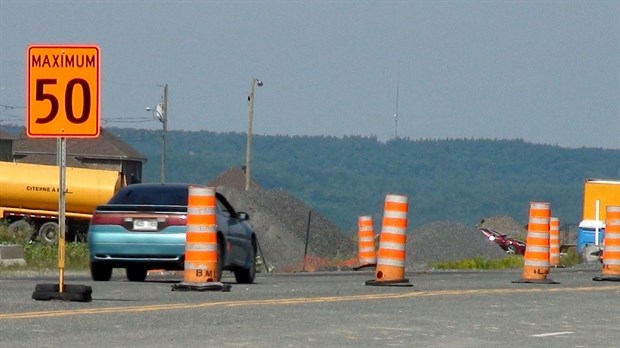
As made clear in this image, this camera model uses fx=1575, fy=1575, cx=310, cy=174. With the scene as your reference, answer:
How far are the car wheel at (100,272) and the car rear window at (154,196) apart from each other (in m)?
0.92

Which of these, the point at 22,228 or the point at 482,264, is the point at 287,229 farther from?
the point at 22,228

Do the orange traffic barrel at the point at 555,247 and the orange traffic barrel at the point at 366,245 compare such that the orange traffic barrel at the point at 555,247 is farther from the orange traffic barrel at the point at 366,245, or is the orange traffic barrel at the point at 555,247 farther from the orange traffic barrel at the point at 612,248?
the orange traffic barrel at the point at 612,248

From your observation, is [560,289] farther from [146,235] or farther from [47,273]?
[47,273]

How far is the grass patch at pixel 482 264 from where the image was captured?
4134 cm

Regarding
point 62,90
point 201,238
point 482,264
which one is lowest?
point 482,264

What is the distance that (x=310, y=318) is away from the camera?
47.6ft

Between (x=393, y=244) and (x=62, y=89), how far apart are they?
6.57 metres

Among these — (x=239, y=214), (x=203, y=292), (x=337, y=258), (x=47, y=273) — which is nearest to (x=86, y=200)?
(x=337, y=258)

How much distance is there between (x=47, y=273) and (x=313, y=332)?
568 inches

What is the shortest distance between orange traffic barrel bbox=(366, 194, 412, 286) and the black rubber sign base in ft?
18.4

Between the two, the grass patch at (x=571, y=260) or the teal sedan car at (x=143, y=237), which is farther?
the grass patch at (x=571, y=260)

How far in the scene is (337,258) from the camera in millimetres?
46406

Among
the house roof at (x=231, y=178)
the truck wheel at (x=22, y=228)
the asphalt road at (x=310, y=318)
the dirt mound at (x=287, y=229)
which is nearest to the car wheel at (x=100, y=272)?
the asphalt road at (x=310, y=318)

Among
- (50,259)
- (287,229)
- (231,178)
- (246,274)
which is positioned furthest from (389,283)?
(231,178)
